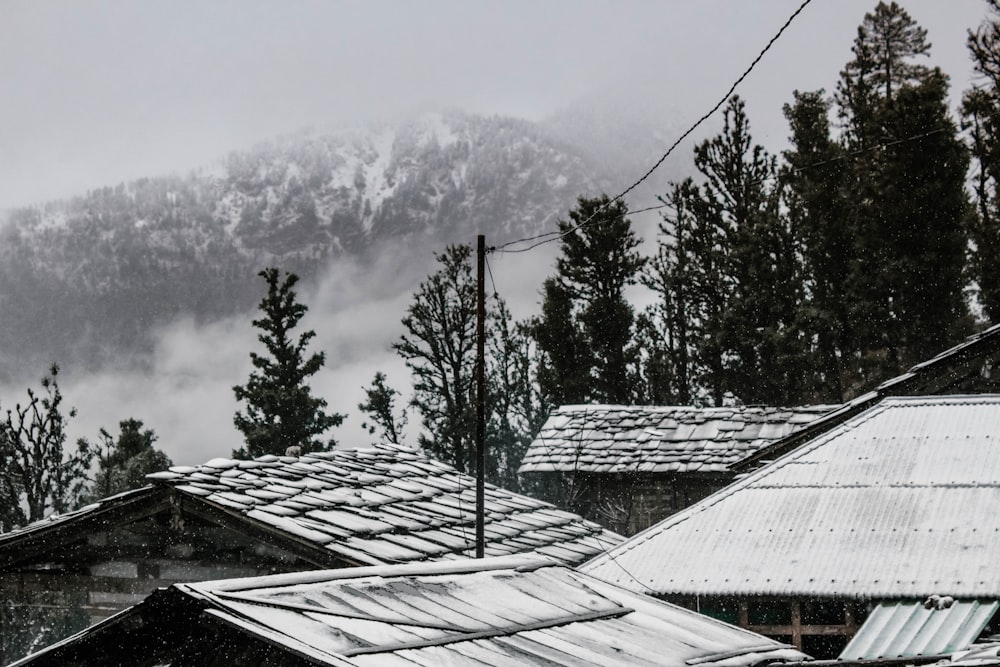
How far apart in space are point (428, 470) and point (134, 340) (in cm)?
10585

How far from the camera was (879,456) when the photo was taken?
14.2m

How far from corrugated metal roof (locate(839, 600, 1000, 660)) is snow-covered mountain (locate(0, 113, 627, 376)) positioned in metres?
95.2

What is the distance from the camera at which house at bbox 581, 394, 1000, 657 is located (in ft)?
39.3

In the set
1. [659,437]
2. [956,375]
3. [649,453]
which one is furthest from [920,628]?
[659,437]

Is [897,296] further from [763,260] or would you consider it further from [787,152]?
[787,152]

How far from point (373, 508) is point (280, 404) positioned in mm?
28228

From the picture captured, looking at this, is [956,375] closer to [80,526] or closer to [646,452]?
[646,452]

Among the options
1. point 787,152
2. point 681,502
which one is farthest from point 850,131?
point 681,502

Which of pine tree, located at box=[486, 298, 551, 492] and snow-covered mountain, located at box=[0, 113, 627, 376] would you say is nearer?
pine tree, located at box=[486, 298, 551, 492]

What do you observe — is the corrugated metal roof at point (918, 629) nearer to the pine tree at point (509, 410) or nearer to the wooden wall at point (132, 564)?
the wooden wall at point (132, 564)

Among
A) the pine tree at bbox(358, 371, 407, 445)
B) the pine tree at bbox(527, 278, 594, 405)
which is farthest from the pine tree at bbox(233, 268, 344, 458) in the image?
the pine tree at bbox(527, 278, 594, 405)

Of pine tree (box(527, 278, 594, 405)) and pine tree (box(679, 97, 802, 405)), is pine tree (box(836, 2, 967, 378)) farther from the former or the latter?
pine tree (box(527, 278, 594, 405))

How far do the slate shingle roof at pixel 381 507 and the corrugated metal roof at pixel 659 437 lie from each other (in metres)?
8.42

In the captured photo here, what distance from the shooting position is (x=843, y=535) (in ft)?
42.0
